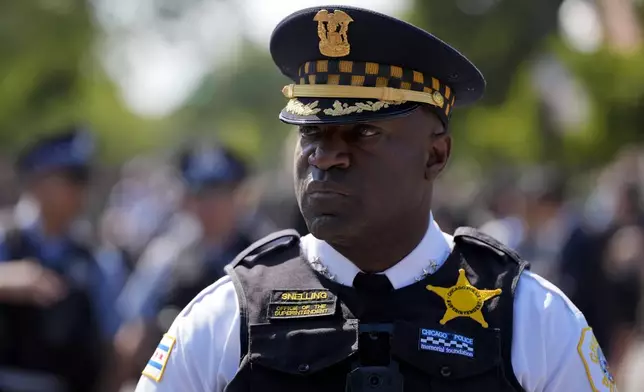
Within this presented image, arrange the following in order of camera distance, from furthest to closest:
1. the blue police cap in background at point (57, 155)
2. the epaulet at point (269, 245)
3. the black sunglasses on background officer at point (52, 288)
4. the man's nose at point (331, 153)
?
the blue police cap in background at point (57, 155)
the black sunglasses on background officer at point (52, 288)
the epaulet at point (269, 245)
the man's nose at point (331, 153)

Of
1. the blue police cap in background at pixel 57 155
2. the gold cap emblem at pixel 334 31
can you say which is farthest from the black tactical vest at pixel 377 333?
the blue police cap in background at pixel 57 155

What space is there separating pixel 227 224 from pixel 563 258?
3482mm

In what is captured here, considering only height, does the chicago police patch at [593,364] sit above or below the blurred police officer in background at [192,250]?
above

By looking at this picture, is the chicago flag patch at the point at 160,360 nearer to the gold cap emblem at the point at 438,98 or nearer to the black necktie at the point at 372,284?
the black necktie at the point at 372,284

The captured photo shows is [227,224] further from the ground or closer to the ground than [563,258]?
further from the ground

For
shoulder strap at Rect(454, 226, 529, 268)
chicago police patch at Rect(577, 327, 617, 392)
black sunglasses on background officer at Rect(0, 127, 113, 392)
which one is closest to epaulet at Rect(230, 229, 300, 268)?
shoulder strap at Rect(454, 226, 529, 268)

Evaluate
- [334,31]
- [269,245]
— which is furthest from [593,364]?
[334,31]

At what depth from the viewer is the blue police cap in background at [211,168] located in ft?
23.0

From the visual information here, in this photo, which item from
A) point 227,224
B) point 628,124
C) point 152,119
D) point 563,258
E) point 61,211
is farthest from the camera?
point 152,119

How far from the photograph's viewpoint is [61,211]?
6.08m

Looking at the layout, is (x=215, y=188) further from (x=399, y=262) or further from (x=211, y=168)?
(x=399, y=262)

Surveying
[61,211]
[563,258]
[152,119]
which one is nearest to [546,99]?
[563,258]

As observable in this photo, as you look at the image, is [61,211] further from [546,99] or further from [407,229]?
[546,99]

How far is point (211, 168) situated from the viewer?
280 inches
